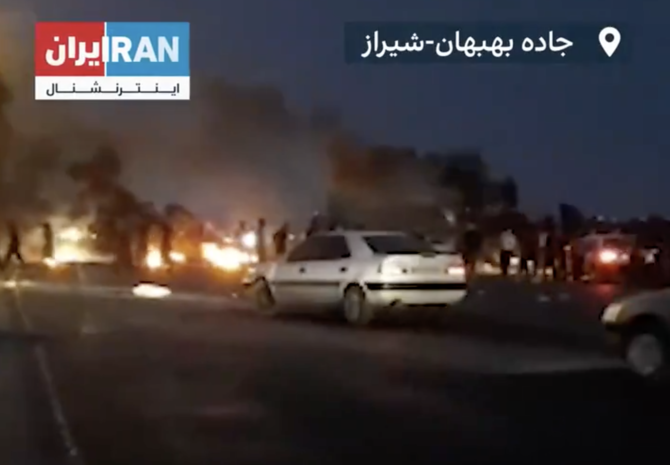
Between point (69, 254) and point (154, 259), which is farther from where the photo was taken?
point (69, 254)

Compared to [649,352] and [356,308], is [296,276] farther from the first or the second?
[649,352]

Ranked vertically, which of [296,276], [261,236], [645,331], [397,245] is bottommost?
[645,331]

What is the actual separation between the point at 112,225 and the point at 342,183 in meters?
8.92

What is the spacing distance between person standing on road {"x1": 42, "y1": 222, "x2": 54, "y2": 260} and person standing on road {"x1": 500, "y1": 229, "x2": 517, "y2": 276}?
17089mm

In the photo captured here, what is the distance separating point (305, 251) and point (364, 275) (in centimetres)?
218

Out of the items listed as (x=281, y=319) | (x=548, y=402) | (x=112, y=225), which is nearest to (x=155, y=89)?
(x=281, y=319)

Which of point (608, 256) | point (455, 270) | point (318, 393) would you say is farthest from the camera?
point (608, 256)

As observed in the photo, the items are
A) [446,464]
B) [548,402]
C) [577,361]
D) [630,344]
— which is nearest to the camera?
[446,464]

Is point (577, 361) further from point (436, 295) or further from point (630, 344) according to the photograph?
point (436, 295)

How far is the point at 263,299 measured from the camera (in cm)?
2509

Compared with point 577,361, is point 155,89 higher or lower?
higher

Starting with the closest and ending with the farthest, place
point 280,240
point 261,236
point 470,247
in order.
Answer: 1. point 280,240
2. point 470,247
3. point 261,236

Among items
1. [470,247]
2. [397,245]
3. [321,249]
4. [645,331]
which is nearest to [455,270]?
[397,245]

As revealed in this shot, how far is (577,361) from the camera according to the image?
16781 mm
